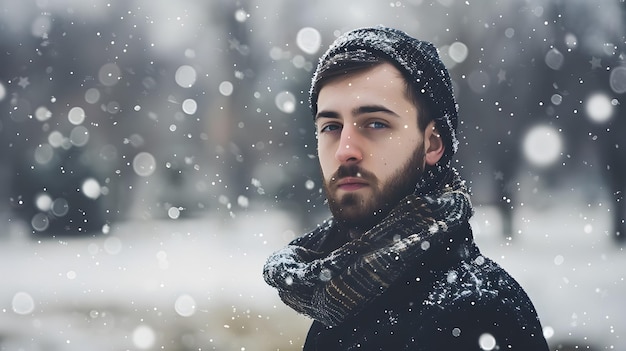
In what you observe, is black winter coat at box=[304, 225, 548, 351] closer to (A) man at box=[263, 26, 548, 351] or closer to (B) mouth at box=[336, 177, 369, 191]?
(A) man at box=[263, 26, 548, 351]

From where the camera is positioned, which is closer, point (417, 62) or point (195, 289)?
point (417, 62)

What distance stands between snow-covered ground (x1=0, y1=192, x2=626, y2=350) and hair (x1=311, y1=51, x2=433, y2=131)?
4632 millimetres

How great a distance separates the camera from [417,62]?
6.62 feet

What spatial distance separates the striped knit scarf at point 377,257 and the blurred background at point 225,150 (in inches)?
173

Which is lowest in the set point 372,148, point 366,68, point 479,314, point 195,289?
point 479,314

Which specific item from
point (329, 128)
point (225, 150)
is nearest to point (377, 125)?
point (329, 128)

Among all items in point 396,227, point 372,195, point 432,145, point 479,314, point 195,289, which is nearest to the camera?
point 479,314

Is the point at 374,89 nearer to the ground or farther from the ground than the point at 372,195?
farther from the ground

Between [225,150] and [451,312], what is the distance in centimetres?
1422

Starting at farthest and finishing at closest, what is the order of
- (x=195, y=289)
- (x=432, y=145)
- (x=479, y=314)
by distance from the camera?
1. (x=195, y=289)
2. (x=432, y=145)
3. (x=479, y=314)

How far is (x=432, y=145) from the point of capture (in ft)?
6.77

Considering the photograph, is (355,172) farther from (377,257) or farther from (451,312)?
(451,312)

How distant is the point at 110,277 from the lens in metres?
10.7

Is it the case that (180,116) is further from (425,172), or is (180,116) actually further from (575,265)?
(425,172)
